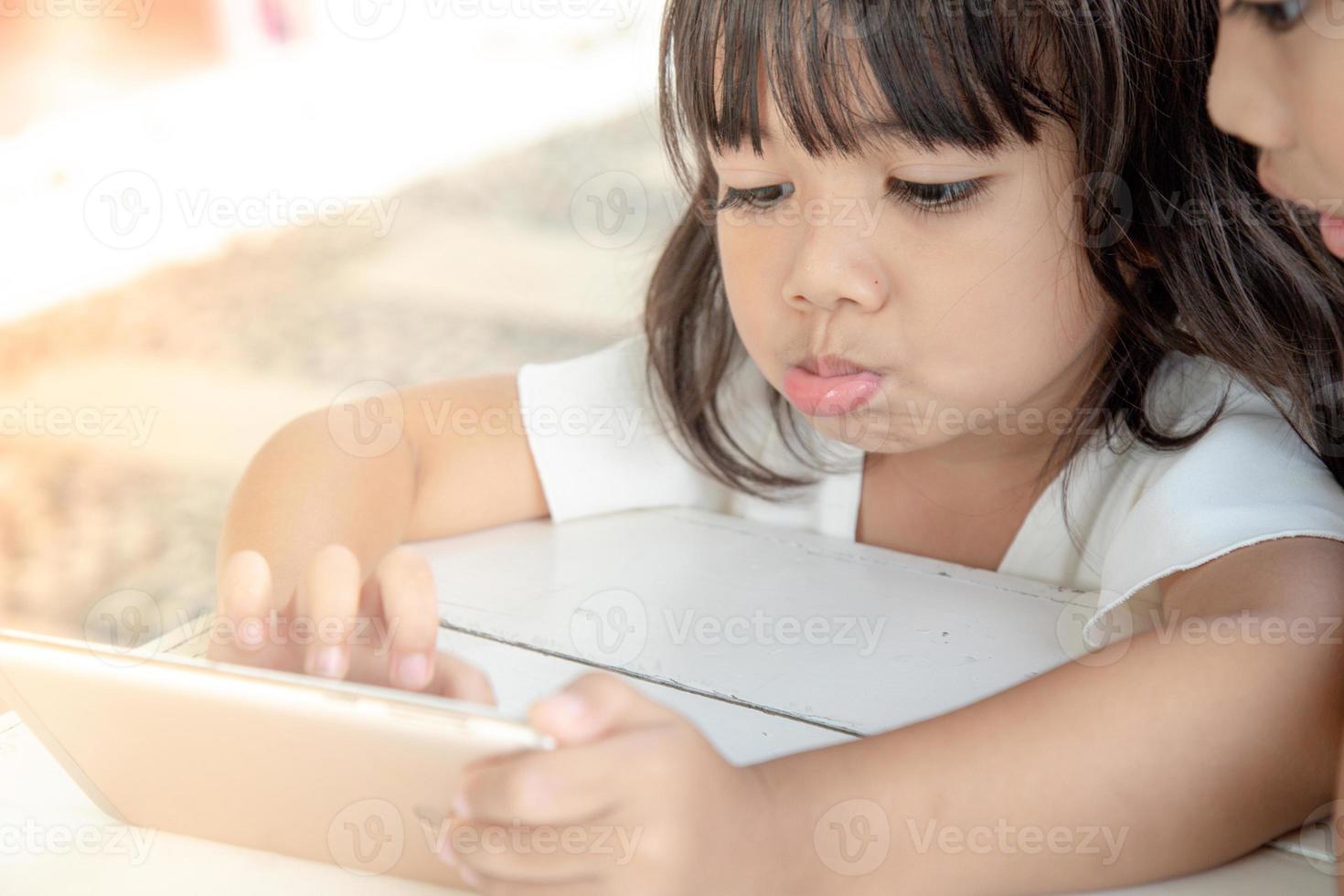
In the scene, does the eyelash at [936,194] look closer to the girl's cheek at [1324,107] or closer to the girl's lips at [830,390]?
the girl's lips at [830,390]

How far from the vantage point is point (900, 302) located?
71cm

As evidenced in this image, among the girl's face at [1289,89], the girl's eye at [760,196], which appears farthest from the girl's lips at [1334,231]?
the girl's eye at [760,196]

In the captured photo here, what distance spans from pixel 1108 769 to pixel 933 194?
0.29 m

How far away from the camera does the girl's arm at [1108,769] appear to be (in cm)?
52

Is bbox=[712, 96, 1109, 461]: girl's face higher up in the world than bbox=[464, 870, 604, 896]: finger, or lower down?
higher up

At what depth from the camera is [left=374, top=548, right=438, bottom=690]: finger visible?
0.52m

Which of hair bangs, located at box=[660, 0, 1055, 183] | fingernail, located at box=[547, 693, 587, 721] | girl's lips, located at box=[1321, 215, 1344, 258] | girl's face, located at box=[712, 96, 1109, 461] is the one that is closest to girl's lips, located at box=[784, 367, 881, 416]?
girl's face, located at box=[712, 96, 1109, 461]

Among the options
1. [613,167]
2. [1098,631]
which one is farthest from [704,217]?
[613,167]

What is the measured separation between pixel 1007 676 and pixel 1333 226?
0.24 m

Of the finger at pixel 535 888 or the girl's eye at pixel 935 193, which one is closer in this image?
the finger at pixel 535 888

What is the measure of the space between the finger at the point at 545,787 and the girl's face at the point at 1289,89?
32 cm

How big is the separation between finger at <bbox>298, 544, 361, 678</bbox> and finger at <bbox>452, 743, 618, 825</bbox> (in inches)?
3.5

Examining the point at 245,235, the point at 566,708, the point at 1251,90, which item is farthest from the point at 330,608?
the point at 245,235

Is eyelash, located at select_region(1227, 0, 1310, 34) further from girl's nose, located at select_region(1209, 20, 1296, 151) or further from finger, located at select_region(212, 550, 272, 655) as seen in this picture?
finger, located at select_region(212, 550, 272, 655)
